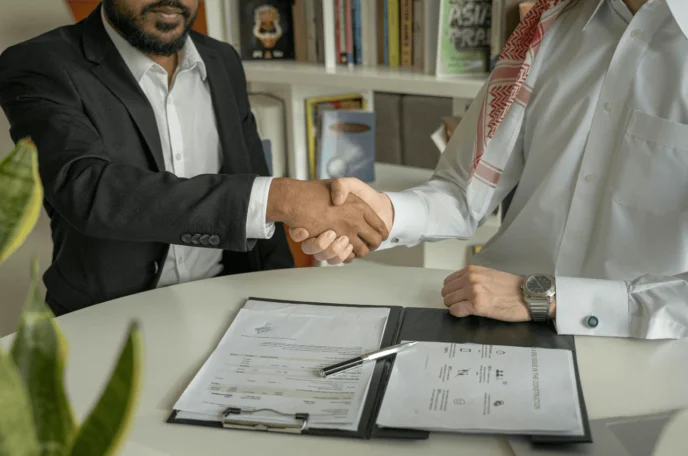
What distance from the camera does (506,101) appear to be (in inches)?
55.4

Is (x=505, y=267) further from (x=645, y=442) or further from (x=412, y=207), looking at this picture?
(x=645, y=442)

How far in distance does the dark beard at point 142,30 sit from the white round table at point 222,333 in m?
0.64

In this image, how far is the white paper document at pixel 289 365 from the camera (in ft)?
2.92

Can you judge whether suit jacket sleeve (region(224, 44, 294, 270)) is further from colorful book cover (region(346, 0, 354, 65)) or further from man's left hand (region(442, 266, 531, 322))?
man's left hand (region(442, 266, 531, 322))

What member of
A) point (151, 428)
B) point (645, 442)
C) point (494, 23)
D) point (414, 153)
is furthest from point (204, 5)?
point (645, 442)

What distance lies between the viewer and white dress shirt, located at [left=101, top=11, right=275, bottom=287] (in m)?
1.70

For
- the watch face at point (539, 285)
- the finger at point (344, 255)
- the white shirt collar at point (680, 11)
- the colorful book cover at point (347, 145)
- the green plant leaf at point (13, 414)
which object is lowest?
the colorful book cover at point (347, 145)

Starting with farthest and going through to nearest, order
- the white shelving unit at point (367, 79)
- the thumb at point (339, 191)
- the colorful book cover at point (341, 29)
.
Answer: the colorful book cover at point (341, 29) → the white shelving unit at point (367, 79) → the thumb at point (339, 191)


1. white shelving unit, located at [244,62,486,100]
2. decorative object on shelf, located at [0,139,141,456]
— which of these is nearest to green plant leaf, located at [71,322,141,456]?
decorative object on shelf, located at [0,139,141,456]

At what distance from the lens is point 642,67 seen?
1291mm

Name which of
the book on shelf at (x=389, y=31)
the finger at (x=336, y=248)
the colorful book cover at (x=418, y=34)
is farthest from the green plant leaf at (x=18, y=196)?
the colorful book cover at (x=418, y=34)

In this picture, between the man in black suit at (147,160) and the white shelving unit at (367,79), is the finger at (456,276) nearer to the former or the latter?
the man in black suit at (147,160)

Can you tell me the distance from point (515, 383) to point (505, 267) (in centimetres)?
62

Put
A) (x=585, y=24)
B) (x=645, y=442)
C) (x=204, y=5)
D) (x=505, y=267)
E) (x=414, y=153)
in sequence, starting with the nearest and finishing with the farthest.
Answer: (x=645, y=442) → (x=585, y=24) → (x=505, y=267) → (x=204, y=5) → (x=414, y=153)
